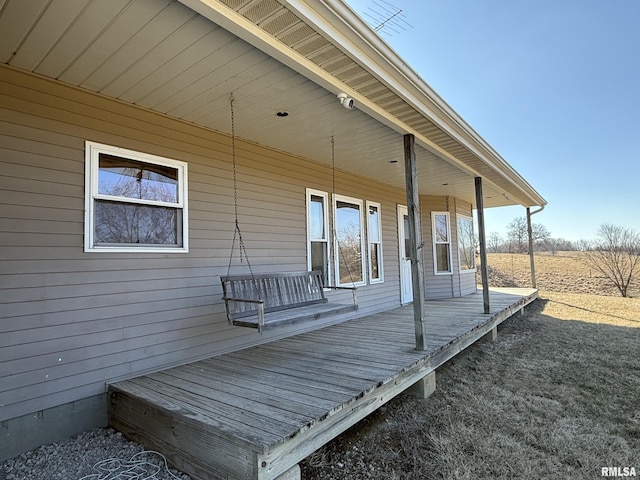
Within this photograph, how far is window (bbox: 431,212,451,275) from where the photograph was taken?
8758 millimetres

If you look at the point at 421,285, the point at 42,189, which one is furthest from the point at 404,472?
the point at 42,189

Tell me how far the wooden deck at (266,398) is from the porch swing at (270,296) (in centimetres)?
A: 45

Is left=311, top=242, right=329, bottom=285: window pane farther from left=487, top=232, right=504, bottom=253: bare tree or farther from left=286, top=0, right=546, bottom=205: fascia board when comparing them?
left=487, top=232, right=504, bottom=253: bare tree

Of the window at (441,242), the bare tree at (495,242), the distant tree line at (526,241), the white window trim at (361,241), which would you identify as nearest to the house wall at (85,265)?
the white window trim at (361,241)

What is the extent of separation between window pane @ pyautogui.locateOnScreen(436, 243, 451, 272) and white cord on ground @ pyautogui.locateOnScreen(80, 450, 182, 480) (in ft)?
25.3

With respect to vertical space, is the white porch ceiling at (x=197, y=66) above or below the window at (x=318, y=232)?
above

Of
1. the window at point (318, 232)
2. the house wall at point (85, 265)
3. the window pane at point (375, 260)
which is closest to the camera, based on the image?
the house wall at point (85, 265)

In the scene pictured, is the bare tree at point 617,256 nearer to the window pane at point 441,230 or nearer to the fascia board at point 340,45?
the window pane at point 441,230

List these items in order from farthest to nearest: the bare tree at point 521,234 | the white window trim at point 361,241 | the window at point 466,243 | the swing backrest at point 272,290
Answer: the bare tree at point 521,234 → the window at point 466,243 → the white window trim at point 361,241 → the swing backrest at point 272,290

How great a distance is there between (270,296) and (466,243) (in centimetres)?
728

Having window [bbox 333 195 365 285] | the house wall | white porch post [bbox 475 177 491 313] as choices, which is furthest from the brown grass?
the house wall

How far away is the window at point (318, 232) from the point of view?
532cm

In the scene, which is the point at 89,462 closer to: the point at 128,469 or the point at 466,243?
the point at 128,469

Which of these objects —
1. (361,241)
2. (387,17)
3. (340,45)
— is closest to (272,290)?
(361,241)
